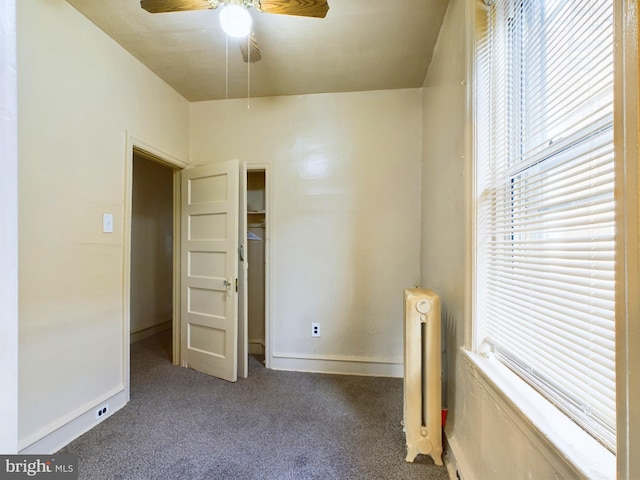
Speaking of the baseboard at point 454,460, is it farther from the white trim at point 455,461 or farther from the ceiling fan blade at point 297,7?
the ceiling fan blade at point 297,7

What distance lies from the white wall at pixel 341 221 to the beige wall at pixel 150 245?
177cm

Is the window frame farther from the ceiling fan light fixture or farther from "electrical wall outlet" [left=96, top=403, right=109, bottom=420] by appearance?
"electrical wall outlet" [left=96, top=403, right=109, bottom=420]

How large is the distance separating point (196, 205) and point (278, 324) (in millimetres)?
1372

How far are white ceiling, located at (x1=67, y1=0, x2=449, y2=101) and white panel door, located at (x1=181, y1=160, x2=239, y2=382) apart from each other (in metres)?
0.77

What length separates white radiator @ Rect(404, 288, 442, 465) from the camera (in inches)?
57.4

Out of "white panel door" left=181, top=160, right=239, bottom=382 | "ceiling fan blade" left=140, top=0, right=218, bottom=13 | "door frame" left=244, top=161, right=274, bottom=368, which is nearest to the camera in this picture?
"ceiling fan blade" left=140, top=0, right=218, bottom=13

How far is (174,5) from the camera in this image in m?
1.37

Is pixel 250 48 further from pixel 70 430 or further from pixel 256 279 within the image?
pixel 70 430

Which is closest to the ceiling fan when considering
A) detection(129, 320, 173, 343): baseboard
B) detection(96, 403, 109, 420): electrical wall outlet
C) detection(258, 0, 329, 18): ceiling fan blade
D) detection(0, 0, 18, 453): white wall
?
detection(258, 0, 329, 18): ceiling fan blade

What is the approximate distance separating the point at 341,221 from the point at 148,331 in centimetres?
291

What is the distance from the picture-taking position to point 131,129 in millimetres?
2072

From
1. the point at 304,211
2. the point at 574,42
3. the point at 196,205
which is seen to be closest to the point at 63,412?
the point at 196,205

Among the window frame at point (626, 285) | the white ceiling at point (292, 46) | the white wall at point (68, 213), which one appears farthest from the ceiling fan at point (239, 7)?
the window frame at point (626, 285)

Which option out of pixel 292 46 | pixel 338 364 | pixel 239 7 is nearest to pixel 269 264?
pixel 338 364
